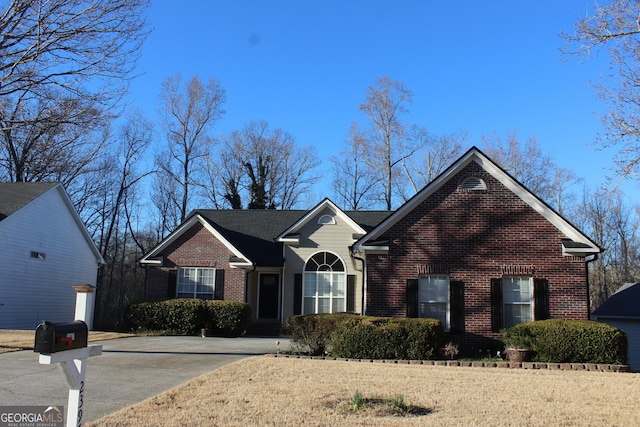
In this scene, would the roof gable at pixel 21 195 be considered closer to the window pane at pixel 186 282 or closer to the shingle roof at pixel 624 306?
the window pane at pixel 186 282

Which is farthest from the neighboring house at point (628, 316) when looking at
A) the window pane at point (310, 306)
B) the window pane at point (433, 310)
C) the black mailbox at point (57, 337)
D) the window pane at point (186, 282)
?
the black mailbox at point (57, 337)

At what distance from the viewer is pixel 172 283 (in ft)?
68.1

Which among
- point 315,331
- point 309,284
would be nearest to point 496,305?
point 315,331

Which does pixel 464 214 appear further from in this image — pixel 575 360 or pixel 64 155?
pixel 64 155

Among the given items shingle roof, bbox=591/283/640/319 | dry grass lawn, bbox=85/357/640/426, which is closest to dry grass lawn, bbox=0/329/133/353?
dry grass lawn, bbox=85/357/640/426

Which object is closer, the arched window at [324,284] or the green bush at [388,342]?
the green bush at [388,342]

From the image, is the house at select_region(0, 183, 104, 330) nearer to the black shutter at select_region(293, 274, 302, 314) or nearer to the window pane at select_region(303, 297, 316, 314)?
the black shutter at select_region(293, 274, 302, 314)

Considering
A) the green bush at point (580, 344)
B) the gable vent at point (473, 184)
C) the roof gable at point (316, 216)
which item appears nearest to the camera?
the green bush at point (580, 344)

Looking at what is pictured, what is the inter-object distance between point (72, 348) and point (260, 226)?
20.4 meters

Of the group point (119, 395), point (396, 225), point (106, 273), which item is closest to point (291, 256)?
point (396, 225)

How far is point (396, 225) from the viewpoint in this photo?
16.1 m

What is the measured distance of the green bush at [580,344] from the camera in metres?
12.8

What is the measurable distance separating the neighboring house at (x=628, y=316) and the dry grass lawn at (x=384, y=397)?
15499 millimetres

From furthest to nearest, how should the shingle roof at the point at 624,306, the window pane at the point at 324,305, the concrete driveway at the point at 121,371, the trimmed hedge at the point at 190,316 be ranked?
1. the shingle roof at the point at 624,306
2. the window pane at the point at 324,305
3. the trimmed hedge at the point at 190,316
4. the concrete driveway at the point at 121,371
